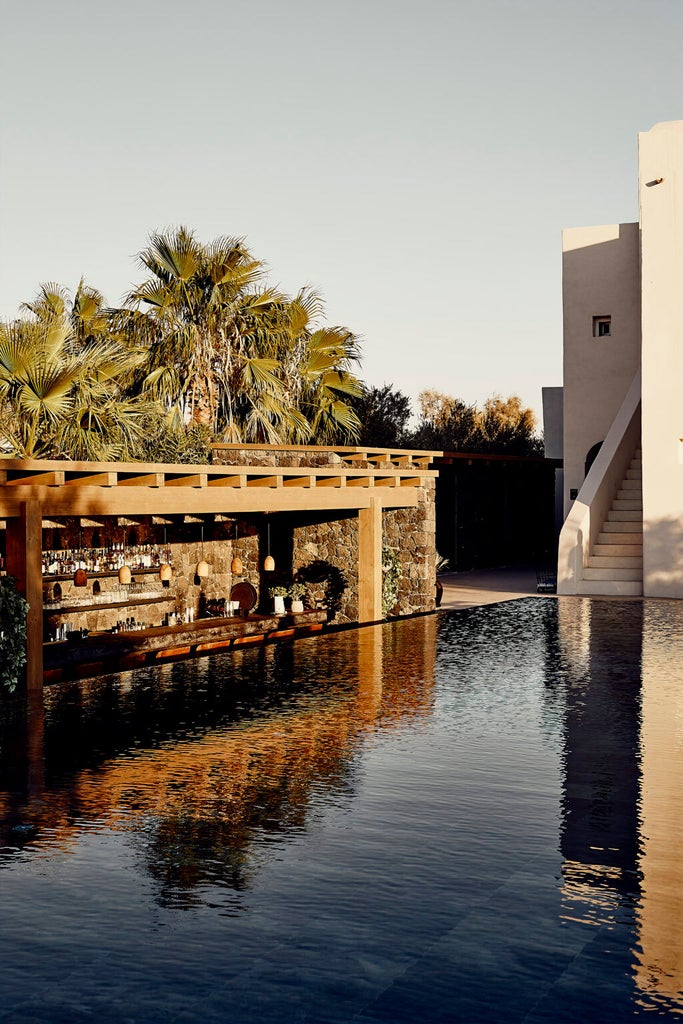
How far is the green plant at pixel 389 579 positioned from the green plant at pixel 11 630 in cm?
905

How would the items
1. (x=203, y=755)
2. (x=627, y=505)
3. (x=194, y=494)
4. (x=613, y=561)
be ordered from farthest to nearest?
(x=627, y=505) → (x=613, y=561) → (x=194, y=494) → (x=203, y=755)

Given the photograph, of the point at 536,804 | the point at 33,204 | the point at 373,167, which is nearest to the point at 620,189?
the point at 373,167

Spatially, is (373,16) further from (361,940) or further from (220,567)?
(361,940)

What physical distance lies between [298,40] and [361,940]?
2338cm

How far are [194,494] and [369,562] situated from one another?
4.76 meters

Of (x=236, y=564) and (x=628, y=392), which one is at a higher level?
(x=628, y=392)

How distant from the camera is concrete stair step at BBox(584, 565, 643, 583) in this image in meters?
22.6

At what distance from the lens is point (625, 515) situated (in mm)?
24469

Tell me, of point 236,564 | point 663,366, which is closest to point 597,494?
point 663,366

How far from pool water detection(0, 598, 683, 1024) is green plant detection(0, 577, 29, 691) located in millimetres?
619

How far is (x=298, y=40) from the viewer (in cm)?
2550

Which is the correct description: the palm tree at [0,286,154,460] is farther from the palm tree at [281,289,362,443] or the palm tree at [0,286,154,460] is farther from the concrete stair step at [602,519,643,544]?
the palm tree at [281,289,362,443]

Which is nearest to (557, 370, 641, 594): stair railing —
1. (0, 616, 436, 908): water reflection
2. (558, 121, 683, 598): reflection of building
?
(558, 121, 683, 598): reflection of building

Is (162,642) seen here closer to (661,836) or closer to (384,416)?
(661,836)
